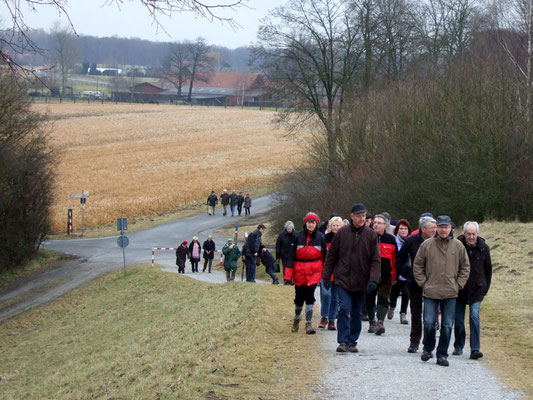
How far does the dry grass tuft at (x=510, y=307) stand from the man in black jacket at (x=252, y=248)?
22.2ft

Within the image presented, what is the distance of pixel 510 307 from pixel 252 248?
381 inches

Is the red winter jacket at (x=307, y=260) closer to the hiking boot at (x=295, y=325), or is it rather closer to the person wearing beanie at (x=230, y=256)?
the hiking boot at (x=295, y=325)

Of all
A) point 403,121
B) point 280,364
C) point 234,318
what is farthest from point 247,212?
point 280,364

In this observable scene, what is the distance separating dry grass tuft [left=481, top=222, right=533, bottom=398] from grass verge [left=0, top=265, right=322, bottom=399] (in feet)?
8.49

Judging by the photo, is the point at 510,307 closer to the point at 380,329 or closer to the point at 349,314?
the point at 380,329

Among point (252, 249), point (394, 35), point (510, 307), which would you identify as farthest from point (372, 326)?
point (394, 35)

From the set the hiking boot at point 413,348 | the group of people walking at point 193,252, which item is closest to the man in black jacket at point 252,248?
the group of people walking at point 193,252

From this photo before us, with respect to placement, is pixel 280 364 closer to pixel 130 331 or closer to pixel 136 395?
pixel 136 395

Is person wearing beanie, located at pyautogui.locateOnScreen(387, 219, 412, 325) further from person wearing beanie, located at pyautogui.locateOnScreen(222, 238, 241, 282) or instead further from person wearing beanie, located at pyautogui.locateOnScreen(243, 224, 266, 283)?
person wearing beanie, located at pyautogui.locateOnScreen(222, 238, 241, 282)

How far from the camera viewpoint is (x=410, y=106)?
29.4 m

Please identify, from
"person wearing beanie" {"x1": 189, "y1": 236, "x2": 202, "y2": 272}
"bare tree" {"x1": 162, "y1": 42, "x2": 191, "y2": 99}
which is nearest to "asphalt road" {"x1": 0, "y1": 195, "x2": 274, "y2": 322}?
"person wearing beanie" {"x1": 189, "y1": 236, "x2": 202, "y2": 272}

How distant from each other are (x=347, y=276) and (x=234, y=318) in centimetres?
413

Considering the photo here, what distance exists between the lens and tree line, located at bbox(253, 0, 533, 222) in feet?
83.5

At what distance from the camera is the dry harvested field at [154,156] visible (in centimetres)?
5272
